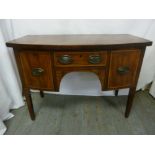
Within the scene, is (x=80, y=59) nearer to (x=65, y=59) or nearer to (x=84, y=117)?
(x=65, y=59)

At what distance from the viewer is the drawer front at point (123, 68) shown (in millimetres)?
965

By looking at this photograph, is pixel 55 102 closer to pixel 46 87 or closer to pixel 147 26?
pixel 46 87

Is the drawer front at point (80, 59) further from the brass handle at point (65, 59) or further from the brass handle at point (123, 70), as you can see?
the brass handle at point (123, 70)

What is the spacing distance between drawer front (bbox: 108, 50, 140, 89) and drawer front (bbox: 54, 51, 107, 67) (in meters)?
0.08

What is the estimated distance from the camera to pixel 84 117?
1357 mm

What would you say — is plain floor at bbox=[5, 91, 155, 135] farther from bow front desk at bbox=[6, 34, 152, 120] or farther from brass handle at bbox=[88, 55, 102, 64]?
brass handle at bbox=[88, 55, 102, 64]

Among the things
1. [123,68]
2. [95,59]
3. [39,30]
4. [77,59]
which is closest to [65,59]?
[77,59]

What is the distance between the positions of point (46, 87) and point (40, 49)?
0.99 ft

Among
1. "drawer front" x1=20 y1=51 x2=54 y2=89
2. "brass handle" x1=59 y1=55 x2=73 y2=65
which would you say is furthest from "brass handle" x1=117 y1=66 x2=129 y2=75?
"drawer front" x1=20 y1=51 x2=54 y2=89

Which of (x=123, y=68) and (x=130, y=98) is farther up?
(x=123, y=68)

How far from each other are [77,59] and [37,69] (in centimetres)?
30

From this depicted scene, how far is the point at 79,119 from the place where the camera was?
1333 mm

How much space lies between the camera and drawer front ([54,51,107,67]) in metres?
0.94
